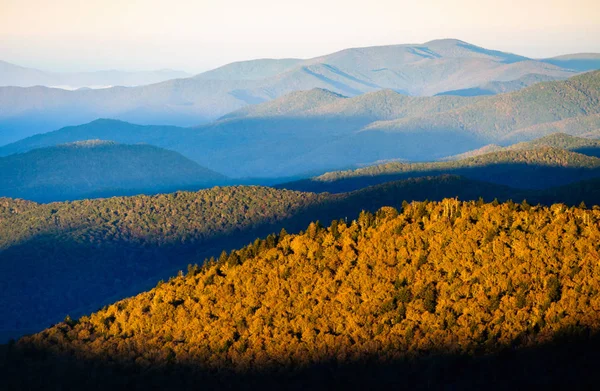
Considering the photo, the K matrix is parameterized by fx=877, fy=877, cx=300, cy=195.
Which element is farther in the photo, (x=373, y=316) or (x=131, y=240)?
(x=131, y=240)

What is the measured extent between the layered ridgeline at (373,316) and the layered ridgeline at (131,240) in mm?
85163

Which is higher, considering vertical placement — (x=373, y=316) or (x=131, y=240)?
(x=373, y=316)

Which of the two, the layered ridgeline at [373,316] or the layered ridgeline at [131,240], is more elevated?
the layered ridgeline at [373,316]

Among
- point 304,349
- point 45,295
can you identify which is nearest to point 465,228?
point 304,349

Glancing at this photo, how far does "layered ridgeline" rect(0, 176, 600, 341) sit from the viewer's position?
6481 inches

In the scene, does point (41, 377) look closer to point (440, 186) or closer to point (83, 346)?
point (83, 346)

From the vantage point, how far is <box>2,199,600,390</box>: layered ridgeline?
56.9 metres

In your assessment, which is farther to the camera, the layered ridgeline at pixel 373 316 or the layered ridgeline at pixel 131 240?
the layered ridgeline at pixel 131 240

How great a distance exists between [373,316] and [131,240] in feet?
447

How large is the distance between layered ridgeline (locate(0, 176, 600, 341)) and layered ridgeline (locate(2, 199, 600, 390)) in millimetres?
85163

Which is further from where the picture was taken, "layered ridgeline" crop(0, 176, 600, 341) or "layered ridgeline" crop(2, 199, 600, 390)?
"layered ridgeline" crop(0, 176, 600, 341)

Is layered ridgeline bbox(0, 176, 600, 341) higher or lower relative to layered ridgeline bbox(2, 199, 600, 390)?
lower

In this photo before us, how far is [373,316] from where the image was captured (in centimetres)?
6353

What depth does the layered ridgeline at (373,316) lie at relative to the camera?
56906mm
